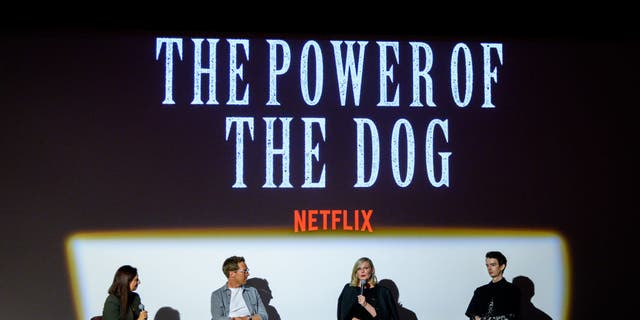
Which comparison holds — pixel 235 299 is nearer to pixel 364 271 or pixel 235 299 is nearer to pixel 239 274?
pixel 239 274

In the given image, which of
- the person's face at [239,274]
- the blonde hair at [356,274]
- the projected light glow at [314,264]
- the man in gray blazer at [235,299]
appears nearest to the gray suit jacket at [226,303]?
the man in gray blazer at [235,299]

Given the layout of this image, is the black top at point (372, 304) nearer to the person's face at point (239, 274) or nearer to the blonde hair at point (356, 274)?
the blonde hair at point (356, 274)

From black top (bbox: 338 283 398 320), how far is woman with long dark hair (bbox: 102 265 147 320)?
1793mm

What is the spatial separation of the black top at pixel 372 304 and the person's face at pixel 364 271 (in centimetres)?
13

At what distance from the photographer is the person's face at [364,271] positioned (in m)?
6.67

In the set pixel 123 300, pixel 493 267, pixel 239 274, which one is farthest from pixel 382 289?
pixel 123 300

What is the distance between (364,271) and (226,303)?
116 centimetres

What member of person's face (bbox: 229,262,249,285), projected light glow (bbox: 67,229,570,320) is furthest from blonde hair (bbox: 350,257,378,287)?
person's face (bbox: 229,262,249,285)

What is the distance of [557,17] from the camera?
762 centimetres

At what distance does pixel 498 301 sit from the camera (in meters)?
6.70

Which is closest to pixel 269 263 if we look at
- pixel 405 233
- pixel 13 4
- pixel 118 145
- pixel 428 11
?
pixel 405 233

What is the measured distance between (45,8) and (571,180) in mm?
5048

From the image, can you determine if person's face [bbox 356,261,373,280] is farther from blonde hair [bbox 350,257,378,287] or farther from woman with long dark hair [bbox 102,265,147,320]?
woman with long dark hair [bbox 102,265,147,320]

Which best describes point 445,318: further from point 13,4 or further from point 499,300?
point 13,4
